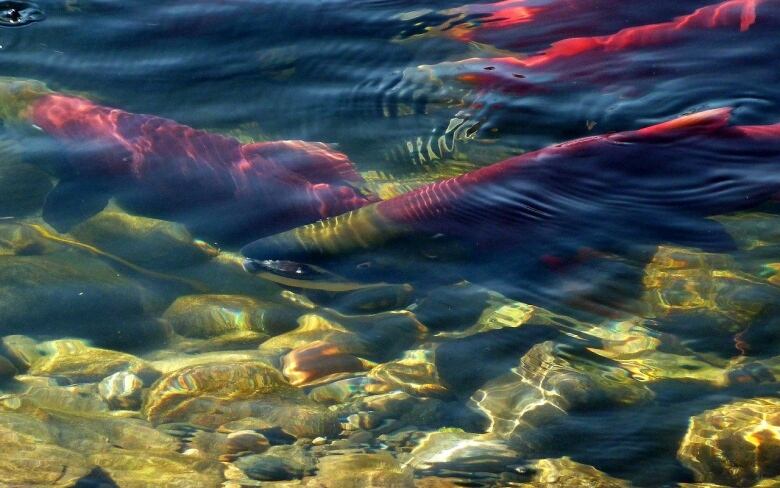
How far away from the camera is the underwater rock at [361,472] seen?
319 cm

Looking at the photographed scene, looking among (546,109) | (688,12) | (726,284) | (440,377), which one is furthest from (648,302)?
(688,12)

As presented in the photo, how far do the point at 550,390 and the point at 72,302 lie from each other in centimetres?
210

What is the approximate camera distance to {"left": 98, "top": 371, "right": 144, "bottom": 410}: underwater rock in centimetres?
362

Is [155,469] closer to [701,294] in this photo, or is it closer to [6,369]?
[6,369]

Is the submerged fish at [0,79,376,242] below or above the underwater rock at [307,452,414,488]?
above

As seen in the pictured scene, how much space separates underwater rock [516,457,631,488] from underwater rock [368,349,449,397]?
1.78 ft

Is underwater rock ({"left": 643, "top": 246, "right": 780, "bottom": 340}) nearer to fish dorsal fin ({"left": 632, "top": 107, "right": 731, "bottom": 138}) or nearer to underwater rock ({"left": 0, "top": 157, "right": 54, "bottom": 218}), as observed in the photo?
fish dorsal fin ({"left": 632, "top": 107, "right": 731, "bottom": 138})

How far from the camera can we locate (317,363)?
3.81 m

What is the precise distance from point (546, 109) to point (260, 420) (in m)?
2.78

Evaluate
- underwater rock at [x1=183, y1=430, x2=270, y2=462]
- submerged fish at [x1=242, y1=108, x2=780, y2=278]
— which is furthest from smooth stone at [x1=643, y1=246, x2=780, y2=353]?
underwater rock at [x1=183, y1=430, x2=270, y2=462]

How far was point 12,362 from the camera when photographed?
3729 mm

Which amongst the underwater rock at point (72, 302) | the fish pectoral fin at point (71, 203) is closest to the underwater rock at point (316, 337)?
the underwater rock at point (72, 302)

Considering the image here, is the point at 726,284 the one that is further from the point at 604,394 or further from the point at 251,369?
the point at 251,369

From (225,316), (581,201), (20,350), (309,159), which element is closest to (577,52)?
(581,201)
